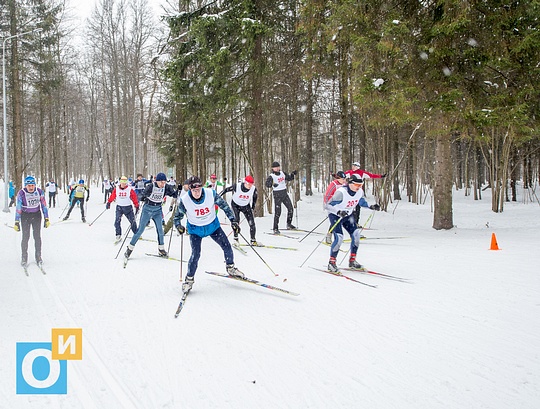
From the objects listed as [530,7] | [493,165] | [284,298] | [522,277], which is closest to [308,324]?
[284,298]

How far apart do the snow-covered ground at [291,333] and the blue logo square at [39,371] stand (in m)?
0.08

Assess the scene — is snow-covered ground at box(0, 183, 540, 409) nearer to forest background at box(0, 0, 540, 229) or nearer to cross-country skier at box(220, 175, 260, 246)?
cross-country skier at box(220, 175, 260, 246)

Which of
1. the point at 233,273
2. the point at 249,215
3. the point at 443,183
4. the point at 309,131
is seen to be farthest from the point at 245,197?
the point at 309,131

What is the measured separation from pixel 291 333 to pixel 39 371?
2.64 m

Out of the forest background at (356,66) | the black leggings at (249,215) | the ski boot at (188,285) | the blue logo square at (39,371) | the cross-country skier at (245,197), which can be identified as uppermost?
the forest background at (356,66)

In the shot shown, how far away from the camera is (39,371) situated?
3.85 m

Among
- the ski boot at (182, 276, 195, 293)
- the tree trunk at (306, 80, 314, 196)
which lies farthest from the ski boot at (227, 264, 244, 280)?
the tree trunk at (306, 80, 314, 196)

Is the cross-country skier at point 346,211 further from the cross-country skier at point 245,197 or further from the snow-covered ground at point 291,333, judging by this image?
the cross-country skier at point 245,197

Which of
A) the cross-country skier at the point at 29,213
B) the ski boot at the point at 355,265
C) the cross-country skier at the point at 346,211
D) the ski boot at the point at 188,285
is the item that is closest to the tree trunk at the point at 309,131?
the cross-country skier at the point at 346,211

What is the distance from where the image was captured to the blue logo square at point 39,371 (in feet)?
11.6

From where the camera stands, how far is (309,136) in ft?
88.1

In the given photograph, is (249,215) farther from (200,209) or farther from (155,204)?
(200,209)

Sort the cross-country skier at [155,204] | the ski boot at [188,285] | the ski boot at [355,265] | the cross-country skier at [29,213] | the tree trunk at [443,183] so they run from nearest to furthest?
1. the ski boot at [188,285]
2. the ski boot at [355,265]
3. the cross-country skier at [29,213]
4. the cross-country skier at [155,204]
5. the tree trunk at [443,183]

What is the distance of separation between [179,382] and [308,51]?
41.8 ft
